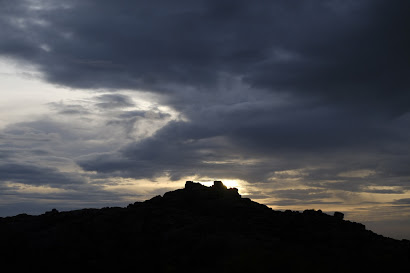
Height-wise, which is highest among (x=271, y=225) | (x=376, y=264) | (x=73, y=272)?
(x=271, y=225)

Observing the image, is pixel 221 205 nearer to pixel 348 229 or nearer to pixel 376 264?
pixel 348 229

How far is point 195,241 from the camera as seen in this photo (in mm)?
34500

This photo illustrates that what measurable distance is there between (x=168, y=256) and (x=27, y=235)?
15356mm

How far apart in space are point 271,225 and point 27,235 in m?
24.7

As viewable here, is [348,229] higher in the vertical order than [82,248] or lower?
higher

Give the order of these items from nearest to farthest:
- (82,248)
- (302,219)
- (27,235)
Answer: (82,248)
(27,235)
(302,219)

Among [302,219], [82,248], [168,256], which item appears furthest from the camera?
[302,219]

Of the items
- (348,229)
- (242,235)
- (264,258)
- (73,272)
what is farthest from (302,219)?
(73,272)

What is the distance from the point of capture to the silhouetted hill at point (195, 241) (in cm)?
2948

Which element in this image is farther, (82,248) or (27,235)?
(27,235)

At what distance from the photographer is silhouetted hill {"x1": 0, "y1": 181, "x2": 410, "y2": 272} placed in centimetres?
2948

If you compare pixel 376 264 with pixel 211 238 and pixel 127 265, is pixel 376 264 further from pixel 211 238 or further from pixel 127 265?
pixel 127 265

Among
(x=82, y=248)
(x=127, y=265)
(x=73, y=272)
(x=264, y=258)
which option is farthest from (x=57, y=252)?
(x=264, y=258)

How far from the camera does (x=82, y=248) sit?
1393 inches
